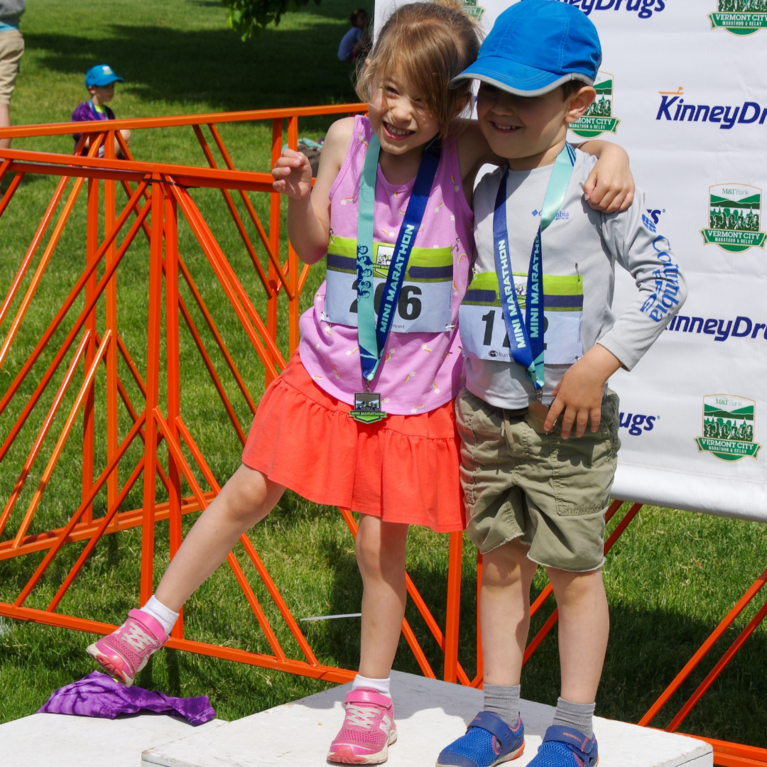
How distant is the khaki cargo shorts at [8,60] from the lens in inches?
373

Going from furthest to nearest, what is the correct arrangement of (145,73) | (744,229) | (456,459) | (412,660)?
1. (145,73)
2. (412,660)
3. (744,229)
4. (456,459)

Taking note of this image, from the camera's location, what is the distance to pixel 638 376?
3.22 m

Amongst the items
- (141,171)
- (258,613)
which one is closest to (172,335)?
(141,171)

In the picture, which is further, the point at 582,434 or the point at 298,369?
the point at 298,369

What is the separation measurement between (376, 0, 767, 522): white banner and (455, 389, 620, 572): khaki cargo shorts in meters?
0.67

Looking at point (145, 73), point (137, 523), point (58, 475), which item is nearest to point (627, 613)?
point (137, 523)

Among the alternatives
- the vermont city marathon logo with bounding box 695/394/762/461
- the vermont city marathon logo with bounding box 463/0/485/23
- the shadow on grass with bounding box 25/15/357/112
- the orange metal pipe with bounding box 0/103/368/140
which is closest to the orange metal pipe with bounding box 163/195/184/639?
the orange metal pipe with bounding box 0/103/368/140

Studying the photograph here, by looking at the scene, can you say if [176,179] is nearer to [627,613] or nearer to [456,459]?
[456,459]

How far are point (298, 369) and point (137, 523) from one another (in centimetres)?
236

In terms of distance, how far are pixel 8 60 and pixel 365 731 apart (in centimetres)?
846

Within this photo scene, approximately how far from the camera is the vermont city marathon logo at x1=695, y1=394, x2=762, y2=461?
3.08 m

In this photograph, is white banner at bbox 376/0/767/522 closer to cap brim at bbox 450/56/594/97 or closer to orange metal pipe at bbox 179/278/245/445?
cap brim at bbox 450/56/594/97

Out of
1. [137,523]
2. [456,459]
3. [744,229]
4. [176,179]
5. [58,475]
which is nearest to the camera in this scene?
[456,459]

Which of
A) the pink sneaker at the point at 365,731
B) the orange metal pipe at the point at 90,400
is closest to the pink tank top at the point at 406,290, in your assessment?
the pink sneaker at the point at 365,731
